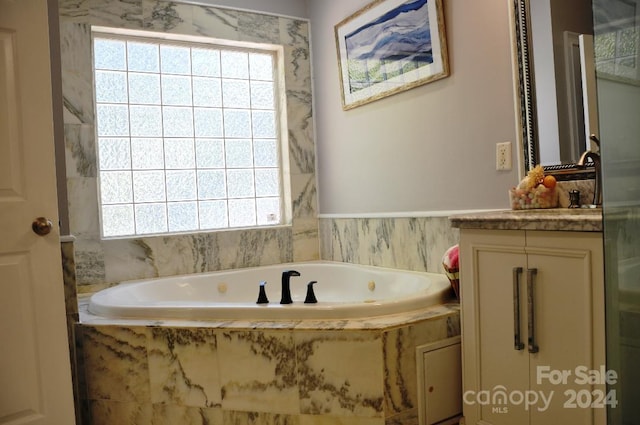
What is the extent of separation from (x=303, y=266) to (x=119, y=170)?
1.33 m

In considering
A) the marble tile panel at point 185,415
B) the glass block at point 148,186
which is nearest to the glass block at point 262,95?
the glass block at point 148,186

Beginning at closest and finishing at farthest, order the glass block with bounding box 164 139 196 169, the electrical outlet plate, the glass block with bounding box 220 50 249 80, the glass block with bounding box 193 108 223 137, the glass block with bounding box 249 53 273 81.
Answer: the electrical outlet plate, the glass block with bounding box 164 139 196 169, the glass block with bounding box 193 108 223 137, the glass block with bounding box 220 50 249 80, the glass block with bounding box 249 53 273 81

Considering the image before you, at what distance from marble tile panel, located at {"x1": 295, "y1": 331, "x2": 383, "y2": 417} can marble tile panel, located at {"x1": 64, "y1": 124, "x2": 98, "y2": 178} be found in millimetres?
1820

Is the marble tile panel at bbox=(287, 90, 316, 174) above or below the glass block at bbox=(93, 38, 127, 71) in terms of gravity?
below

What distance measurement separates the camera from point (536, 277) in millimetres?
1575

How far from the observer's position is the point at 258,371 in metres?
1.88

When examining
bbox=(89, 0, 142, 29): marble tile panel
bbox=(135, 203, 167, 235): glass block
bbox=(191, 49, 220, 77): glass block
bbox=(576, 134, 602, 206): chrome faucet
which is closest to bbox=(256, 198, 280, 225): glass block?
bbox=(135, 203, 167, 235): glass block

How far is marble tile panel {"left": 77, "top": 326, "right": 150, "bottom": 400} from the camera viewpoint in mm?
2000

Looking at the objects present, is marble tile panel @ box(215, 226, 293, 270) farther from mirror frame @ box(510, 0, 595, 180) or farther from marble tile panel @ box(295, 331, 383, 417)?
mirror frame @ box(510, 0, 595, 180)

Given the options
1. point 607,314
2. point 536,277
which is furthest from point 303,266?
point 607,314

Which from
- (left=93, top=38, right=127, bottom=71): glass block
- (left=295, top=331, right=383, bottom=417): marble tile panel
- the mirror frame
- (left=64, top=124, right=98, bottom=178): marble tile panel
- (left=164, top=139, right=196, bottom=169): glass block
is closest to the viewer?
(left=295, top=331, right=383, bottom=417): marble tile panel

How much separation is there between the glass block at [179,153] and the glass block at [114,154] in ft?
0.79

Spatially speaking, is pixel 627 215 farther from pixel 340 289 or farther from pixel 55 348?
pixel 340 289

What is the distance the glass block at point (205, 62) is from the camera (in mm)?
3363
